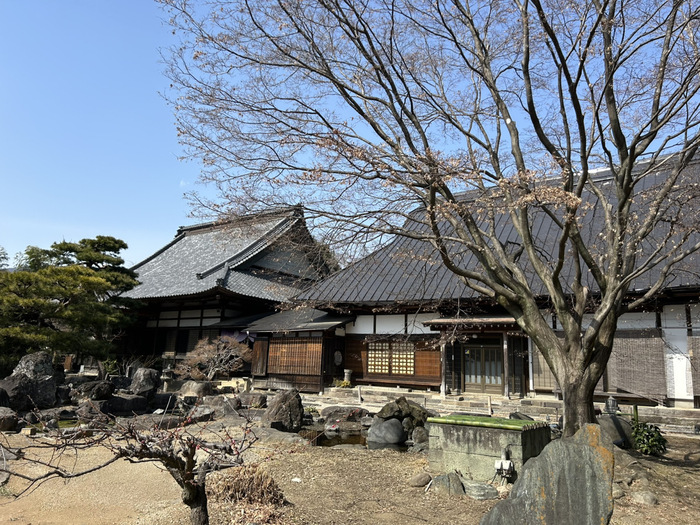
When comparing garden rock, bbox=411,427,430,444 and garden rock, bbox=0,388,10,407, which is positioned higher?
garden rock, bbox=0,388,10,407

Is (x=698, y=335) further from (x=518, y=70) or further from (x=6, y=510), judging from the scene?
(x=6, y=510)

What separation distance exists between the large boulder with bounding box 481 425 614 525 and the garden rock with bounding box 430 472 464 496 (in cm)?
256

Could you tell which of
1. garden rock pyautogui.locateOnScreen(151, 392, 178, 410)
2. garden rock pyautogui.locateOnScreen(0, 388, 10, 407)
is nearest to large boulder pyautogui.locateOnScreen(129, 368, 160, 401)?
garden rock pyautogui.locateOnScreen(151, 392, 178, 410)

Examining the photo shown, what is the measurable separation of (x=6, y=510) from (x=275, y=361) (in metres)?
14.8

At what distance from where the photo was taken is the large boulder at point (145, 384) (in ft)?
47.9

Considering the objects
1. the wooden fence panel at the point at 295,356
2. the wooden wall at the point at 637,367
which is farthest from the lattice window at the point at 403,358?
the wooden wall at the point at 637,367

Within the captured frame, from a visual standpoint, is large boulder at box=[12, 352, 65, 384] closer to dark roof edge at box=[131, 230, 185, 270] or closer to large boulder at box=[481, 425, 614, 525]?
large boulder at box=[481, 425, 614, 525]

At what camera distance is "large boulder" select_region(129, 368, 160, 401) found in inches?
574

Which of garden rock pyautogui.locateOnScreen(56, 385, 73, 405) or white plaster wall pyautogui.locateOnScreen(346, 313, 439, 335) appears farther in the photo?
white plaster wall pyautogui.locateOnScreen(346, 313, 439, 335)

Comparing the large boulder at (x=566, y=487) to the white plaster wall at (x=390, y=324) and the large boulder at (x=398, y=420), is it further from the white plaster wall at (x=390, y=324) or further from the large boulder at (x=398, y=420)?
the white plaster wall at (x=390, y=324)

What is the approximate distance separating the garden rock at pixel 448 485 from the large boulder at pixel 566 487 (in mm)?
2557

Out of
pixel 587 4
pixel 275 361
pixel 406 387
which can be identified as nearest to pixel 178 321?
pixel 275 361

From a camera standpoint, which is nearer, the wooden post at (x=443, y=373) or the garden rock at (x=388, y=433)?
the garden rock at (x=388, y=433)

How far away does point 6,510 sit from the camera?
519cm
